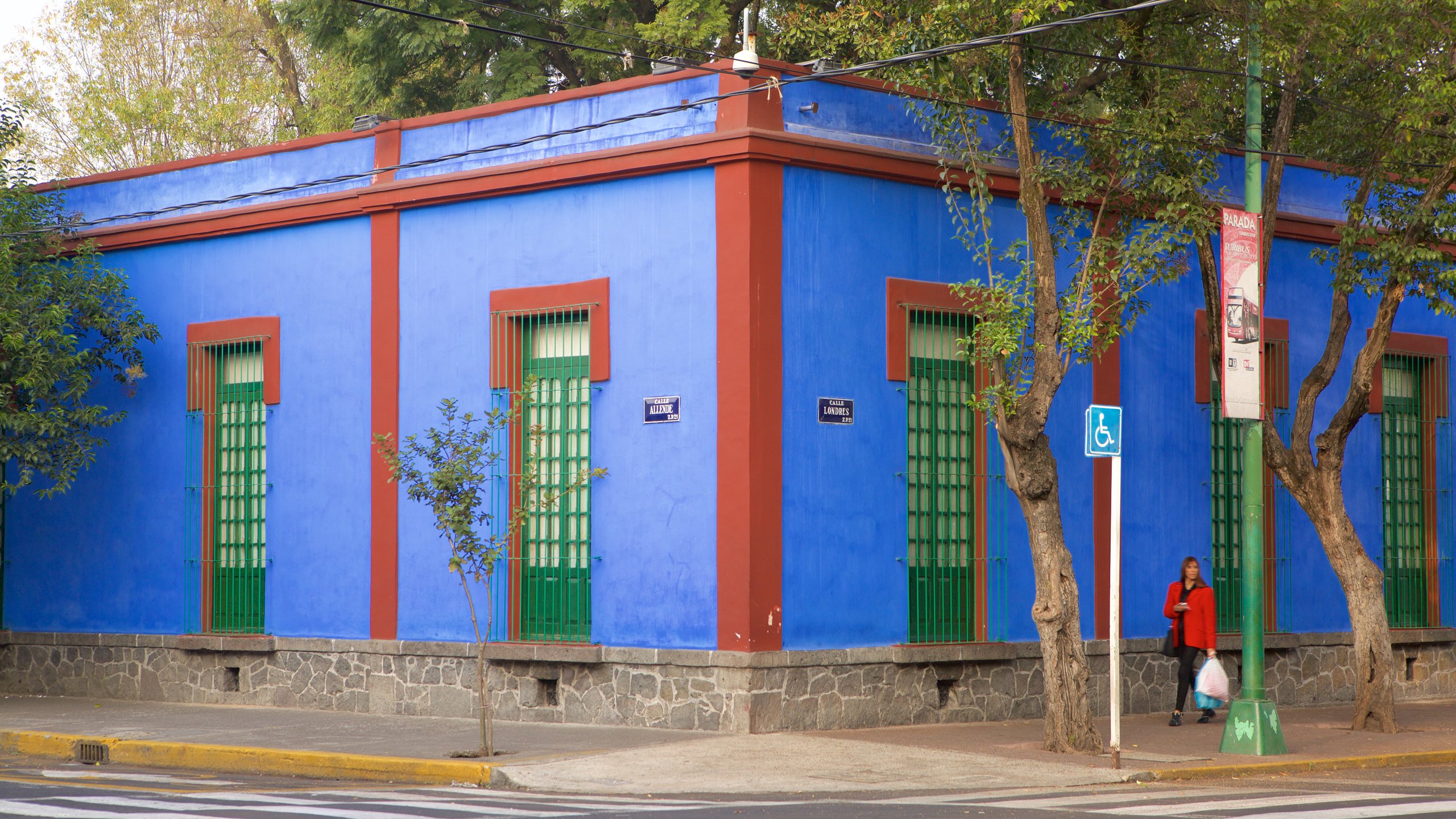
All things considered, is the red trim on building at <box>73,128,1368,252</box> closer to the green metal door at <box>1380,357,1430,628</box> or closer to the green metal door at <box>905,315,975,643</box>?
the green metal door at <box>905,315,975,643</box>

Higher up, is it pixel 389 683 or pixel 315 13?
pixel 315 13

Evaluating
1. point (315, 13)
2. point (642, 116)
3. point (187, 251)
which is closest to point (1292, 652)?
point (642, 116)

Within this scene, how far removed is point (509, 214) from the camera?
16984mm

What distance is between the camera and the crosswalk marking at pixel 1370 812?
10.4 metres

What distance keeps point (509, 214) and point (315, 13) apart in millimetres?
15378

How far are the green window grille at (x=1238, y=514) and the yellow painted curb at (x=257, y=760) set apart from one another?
9117 mm

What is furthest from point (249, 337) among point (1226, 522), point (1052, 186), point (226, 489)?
point (1226, 522)

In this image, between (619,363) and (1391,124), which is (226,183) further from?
(1391,124)

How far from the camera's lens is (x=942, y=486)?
648 inches

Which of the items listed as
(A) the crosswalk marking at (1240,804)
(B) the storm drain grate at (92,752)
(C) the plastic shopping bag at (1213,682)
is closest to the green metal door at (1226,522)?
(C) the plastic shopping bag at (1213,682)

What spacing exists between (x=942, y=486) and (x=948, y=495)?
0.47 ft

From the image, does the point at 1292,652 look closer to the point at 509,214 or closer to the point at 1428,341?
the point at 1428,341

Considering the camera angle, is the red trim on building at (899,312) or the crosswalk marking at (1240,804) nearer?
the crosswalk marking at (1240,804)

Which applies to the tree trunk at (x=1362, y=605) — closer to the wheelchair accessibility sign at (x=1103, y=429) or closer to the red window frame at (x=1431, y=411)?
the wheelchair accessibility sign at (x=1103, y=429)
